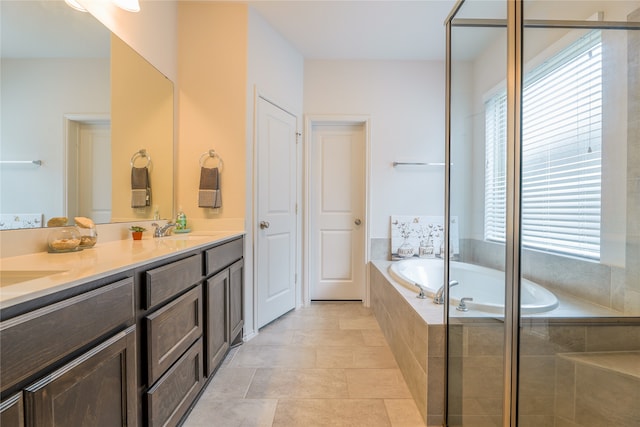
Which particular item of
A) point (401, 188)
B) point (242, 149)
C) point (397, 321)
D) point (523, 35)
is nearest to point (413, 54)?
point (401, 188)

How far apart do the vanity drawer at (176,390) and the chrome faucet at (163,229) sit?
2.71ft

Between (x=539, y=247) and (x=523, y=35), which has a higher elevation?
(x=523, y=35)

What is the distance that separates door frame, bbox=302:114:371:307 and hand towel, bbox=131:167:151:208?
1.48 metres

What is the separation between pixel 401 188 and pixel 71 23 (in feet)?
9.21

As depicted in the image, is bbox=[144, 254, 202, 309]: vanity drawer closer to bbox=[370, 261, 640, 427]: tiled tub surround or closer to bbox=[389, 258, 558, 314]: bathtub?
bbox=[370, 261, 640, 427]: tiled tub surround

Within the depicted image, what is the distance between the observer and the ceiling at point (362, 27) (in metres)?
2.29

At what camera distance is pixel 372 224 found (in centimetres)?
312

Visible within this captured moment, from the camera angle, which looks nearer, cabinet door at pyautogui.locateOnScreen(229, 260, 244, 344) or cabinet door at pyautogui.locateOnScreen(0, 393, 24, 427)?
cabinet door at pyautogui.locateOnScreen(0, 393, 24, 427)

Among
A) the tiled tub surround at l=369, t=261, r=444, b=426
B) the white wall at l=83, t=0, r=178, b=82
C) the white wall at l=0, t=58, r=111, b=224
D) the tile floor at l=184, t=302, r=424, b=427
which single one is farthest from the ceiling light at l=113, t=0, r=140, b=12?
the tiled tub surround at l=369, t=261, r=444, b=426

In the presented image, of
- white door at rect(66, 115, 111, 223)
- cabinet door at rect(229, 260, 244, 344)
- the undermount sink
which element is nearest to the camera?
the undermount sink

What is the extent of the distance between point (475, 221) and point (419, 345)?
0.70m

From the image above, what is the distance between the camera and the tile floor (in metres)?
1.42

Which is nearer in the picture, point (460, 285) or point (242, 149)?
point (460, 285)

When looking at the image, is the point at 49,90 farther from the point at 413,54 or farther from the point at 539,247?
the point at 413,54
